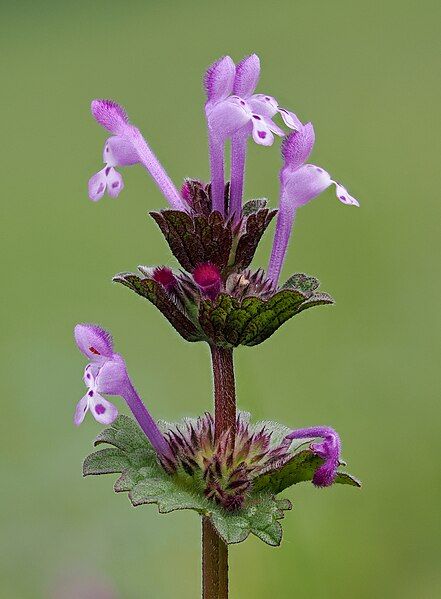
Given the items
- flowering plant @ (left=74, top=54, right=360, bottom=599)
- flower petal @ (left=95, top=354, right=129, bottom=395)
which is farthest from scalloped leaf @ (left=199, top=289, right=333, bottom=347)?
flower petal @ (left=95, top=354, right=129, bottom=395)

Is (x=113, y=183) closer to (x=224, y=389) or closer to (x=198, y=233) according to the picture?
(x=198, y=233)

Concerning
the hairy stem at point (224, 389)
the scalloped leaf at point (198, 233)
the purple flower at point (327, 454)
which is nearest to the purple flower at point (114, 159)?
the scalloped leaf at point (198, 233)

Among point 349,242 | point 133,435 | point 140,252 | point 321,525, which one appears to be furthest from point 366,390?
point 133,435

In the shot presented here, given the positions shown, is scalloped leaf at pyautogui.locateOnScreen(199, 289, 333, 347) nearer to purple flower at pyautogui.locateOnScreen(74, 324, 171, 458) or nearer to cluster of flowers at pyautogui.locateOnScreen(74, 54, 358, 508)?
cluster of flowers at pyautogui.locateOnScreen(74, 54, 358, 508)

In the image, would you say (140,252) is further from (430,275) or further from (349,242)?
(430,275)

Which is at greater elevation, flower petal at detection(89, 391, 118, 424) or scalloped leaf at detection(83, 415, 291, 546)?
flower petal at detection(89, 391, 118, 424)

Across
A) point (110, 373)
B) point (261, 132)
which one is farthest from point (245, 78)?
point (110, 373)
